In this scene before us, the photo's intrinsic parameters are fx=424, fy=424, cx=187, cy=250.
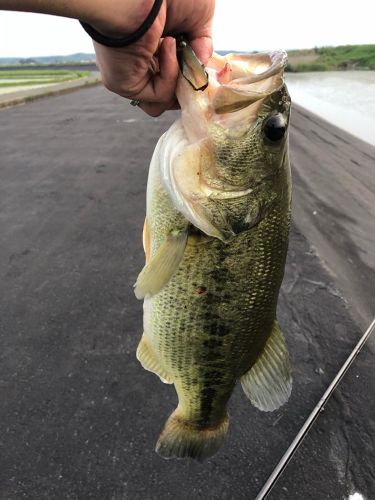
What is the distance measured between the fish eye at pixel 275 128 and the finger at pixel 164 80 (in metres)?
0.38

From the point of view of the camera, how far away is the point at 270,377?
6.16ft

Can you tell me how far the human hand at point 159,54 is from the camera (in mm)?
1371

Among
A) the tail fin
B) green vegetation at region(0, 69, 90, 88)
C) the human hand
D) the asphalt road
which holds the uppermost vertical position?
the human hand

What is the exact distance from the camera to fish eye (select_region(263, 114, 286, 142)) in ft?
5.20

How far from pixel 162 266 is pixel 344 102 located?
25.1 metres

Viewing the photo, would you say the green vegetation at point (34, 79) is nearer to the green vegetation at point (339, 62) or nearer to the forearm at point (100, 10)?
the green vegetation at point (339, 62)

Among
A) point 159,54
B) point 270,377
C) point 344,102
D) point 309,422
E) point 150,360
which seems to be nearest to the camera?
point 159,54

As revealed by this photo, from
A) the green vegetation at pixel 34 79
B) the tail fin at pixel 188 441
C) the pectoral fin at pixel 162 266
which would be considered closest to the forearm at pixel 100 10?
the pectoral fin at pixel 162 266

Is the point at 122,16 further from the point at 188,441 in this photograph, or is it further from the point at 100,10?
the point at 188,441

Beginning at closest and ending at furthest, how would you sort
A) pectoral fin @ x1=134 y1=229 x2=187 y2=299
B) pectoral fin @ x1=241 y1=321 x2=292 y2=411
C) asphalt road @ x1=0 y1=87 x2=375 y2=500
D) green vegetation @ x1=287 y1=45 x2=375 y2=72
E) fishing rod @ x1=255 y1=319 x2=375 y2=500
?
pectoral fin @ x1=134 y1=229 x2=187 y2=299 < pectoral fin @ x1=241 y1=321 x2=292 y2=411 < fishing rod @ x1=255 y1=319 x2=375 y2=500 < asphalt road @ x1=0 y1=87 x2=375 y2=500 < green vegetation @ x1=287 y1=45 x2=375 y2=72

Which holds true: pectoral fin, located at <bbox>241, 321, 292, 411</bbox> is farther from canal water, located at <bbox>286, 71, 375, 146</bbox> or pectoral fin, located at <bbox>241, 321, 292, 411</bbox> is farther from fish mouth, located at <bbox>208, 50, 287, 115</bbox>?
canal water, located at <bbox>286, 71, 375, 146</bbox>

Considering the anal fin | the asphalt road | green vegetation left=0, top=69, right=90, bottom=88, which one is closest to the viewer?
the anal fin

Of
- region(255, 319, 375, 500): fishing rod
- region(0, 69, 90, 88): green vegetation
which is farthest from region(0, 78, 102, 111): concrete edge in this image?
region(255, 319, 375, 500): fishing rod

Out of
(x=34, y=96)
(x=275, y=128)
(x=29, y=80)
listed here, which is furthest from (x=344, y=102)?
(x=29, y=80)
